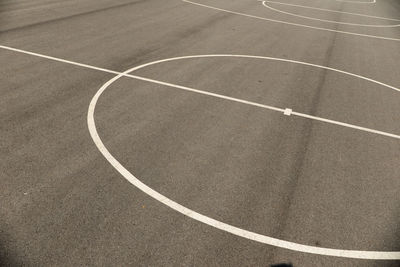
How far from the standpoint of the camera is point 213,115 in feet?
35.0

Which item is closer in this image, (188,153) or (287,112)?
(188,153)

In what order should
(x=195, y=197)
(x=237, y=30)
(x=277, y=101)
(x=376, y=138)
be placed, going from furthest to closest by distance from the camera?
(x=237, y=30) < (x=277, y=101) < (x=376, y=138) < (x=195, y=197)

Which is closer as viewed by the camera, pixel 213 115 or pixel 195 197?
pixel 195 197

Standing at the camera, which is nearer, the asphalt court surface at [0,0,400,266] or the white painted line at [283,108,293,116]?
the asphalt court surface at [0,0,400,266]

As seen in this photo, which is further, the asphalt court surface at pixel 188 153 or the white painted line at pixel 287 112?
the white painted line at pixel 287 112

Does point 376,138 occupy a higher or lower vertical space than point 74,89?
lower

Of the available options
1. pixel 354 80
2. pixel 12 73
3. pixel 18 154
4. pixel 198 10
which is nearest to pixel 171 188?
pixel 18 154

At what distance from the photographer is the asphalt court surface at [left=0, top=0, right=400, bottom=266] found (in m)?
6.29

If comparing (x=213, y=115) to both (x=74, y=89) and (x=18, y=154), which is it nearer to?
(x=74, y=89)

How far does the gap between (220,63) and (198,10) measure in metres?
10.6

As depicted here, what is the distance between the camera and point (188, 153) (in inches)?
345

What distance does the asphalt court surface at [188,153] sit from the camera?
6289 millimetres

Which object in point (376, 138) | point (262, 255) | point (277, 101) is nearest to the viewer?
point (262, 255)

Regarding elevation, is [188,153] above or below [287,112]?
above
